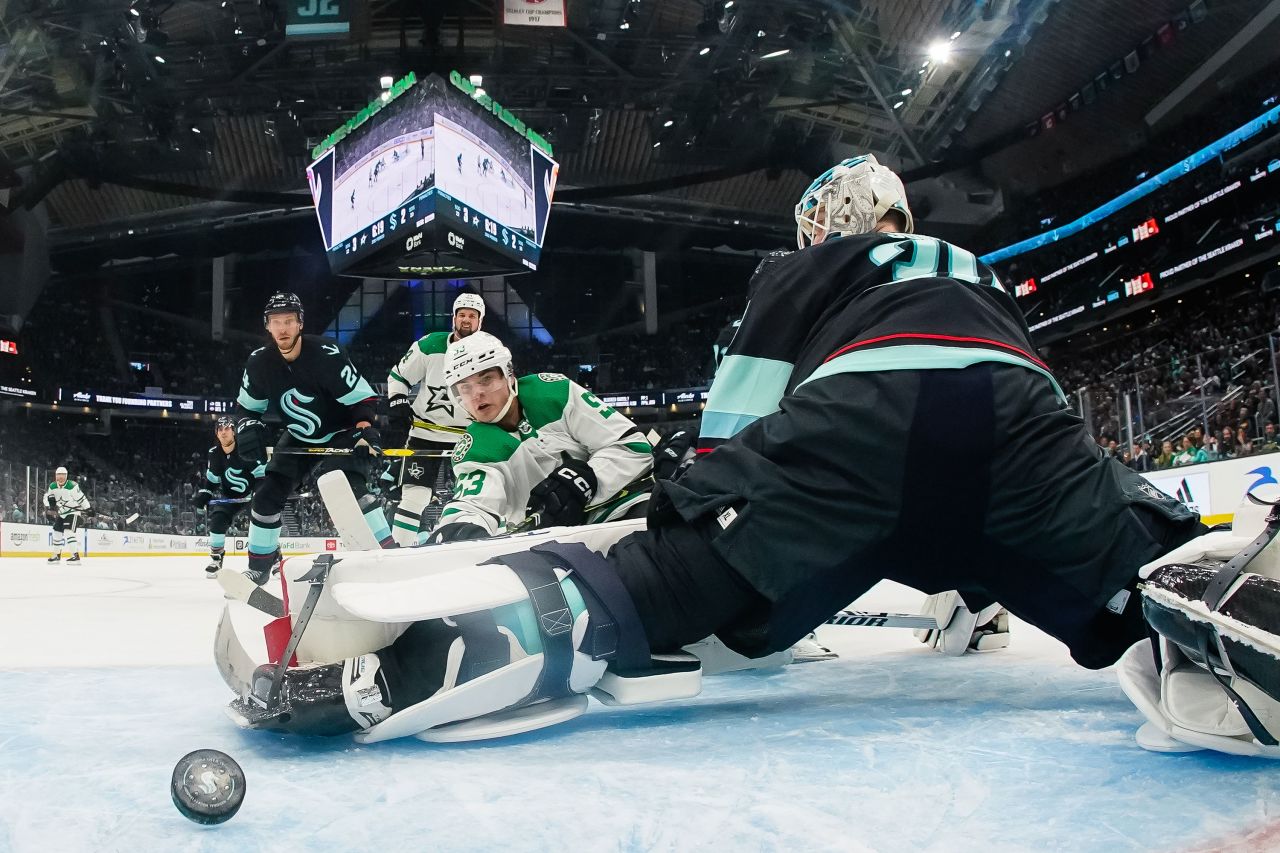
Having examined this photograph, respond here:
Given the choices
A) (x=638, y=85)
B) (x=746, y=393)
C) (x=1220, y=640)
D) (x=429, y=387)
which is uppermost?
(x=638, y=85)

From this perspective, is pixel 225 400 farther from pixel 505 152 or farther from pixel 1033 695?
pixel 1033 695

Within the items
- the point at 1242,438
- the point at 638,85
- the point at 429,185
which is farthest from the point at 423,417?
the point at 638,85

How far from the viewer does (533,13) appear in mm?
10305

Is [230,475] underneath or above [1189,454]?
above

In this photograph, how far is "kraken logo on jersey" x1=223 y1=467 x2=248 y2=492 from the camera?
20.4ft

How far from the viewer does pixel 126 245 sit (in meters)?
19.3

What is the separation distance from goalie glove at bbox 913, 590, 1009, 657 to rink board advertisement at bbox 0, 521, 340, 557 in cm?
948

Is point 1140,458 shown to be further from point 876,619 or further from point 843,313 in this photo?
point 843,313

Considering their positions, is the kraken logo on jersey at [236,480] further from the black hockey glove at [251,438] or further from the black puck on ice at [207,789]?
the black puck on ice at [207,789]

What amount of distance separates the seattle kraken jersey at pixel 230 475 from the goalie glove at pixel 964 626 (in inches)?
164

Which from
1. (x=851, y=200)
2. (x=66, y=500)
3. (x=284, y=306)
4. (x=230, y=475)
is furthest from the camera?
(x=66, y=500)

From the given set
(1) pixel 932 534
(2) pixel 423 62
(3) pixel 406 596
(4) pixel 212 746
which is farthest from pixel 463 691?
(2) pixel 423 62

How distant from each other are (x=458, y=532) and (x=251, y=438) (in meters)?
2.67

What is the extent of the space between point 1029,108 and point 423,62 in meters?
9.27
